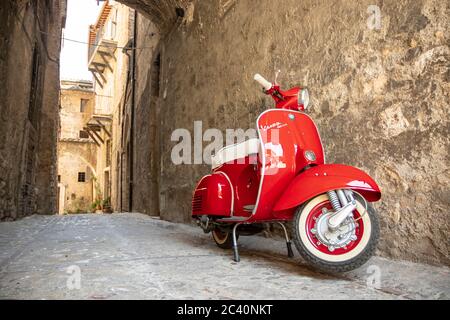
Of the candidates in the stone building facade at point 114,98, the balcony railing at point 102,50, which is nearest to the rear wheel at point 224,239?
the stone building facade at point 114,98

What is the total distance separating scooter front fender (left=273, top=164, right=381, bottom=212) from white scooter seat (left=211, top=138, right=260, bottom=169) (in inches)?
20.6

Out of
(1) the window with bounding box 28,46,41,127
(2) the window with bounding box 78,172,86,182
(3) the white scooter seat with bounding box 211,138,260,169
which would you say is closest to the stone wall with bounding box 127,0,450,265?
(3) the white scooter seat with bounding box 211,138,260,169

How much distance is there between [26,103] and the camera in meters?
7.81

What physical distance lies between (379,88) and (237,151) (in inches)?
42.4

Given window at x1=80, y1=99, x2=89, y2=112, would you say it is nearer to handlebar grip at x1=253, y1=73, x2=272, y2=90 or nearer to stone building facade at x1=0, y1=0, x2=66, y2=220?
stone building facade at x1=0, y1=0, x2=66, y2=220

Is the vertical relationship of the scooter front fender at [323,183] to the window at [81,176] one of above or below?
below

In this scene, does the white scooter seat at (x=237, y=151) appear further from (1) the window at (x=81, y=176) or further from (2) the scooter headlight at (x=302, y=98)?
(1) the window at (x=81, y=176)

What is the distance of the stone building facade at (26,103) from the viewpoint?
19.6 feet

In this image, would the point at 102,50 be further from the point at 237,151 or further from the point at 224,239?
the point at 237,151

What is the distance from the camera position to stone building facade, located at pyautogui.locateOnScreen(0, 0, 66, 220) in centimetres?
596

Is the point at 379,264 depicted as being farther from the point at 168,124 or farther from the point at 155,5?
the point at 155,5

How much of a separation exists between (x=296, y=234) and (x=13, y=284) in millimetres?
1507

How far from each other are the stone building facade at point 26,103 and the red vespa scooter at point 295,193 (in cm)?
427

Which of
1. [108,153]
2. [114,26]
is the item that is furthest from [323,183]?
[108,153]
